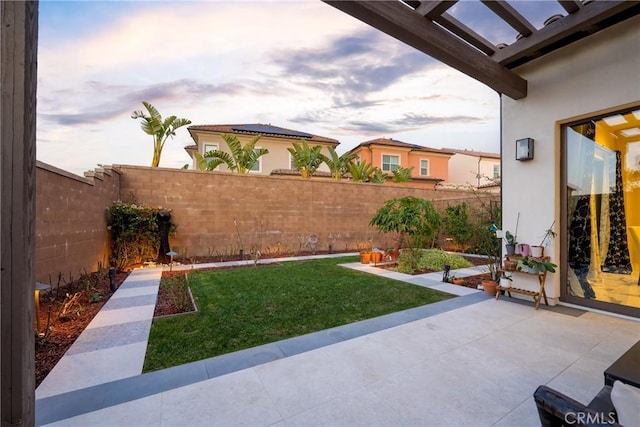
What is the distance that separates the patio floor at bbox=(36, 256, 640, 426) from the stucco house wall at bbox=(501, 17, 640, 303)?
193cm

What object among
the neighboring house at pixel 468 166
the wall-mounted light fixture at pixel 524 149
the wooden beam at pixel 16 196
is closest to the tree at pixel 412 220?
the wall-mounted light fixture at pixel 524 149

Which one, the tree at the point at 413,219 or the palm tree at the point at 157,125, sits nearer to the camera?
the tree at the point at 413,219

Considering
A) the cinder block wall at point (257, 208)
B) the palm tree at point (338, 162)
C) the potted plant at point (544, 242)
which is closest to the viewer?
the potted plant at point (544, 242)

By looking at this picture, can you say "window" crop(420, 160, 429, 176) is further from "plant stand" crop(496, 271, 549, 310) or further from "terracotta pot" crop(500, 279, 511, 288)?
"plant stand" crop(496, 271, 549, 310)

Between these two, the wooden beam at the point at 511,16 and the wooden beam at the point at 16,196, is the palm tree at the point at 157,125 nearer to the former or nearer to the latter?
the wooden beam at the point at 16,196

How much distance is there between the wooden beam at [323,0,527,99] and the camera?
3.09m

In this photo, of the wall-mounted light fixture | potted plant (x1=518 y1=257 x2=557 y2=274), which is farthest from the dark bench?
the wall-mounted light fixture

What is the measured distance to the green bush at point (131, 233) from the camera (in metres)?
8.07

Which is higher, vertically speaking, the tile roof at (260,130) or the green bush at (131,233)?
the tile roof at (260,130)

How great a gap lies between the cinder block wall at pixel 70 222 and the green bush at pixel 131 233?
0.26m

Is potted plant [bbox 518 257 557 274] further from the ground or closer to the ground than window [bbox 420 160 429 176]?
closer to the ground

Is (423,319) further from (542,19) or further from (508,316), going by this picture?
(542,19)

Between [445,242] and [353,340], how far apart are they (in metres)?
10.8

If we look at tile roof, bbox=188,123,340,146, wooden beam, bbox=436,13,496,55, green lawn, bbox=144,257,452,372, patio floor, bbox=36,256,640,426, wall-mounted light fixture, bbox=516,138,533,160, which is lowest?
green lawn, bbox=144,257,452,372
